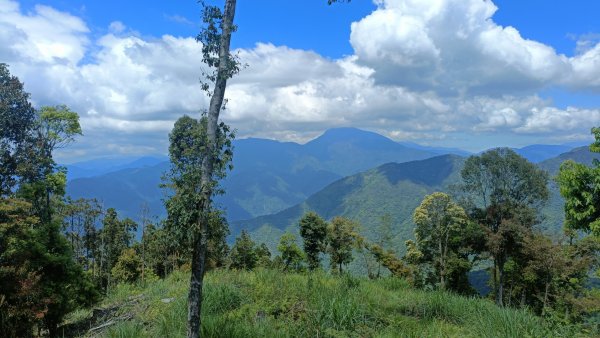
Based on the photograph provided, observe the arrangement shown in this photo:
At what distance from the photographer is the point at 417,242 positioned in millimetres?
42500

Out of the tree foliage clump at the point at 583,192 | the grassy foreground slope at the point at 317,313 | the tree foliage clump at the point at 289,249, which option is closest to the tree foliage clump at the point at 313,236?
the tree foliage clump at the point at 289,249

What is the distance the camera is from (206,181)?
7445mm

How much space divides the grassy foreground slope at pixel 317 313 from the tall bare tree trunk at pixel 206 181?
0.89 meters

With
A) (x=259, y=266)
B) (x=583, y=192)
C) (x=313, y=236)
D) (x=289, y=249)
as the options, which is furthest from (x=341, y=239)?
(x=583, y=192)

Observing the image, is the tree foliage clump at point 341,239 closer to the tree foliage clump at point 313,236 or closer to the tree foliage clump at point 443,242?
the tree foliage clump at point 313,236

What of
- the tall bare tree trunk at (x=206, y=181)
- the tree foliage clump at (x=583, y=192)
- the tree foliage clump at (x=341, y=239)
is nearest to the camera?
the tall bare tree trunk at (x=206, y=181)

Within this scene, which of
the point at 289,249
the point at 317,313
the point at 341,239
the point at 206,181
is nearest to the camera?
the point at 206,181

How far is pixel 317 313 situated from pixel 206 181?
12.6 feet

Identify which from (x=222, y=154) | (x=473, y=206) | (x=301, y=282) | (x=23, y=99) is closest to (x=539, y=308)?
(x=473, y=206)

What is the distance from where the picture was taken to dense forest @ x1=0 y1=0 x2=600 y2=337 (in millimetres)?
7836

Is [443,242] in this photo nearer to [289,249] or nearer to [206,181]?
[289,249]

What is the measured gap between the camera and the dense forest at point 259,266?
25.7 ft

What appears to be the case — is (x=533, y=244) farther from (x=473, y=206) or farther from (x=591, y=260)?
(x=473, y=206)

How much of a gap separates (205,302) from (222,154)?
4.00 metres
